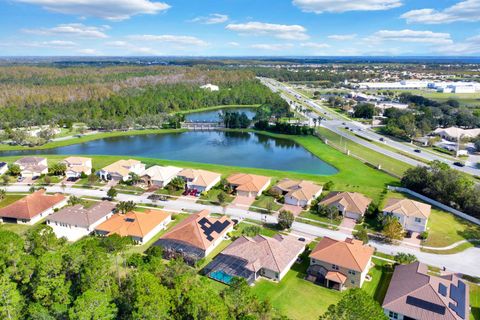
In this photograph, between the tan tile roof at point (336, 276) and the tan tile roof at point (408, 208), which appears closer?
the tan tile roof at point (336, 276)

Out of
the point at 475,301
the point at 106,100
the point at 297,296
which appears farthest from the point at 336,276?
the point at 106,100

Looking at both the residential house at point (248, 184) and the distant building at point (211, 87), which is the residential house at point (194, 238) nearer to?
the residential house at point (248, 184)

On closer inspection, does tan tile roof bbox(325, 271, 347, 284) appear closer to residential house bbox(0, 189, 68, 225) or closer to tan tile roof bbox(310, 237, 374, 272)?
tan tile roof bbox(310, 237, 374, 272)

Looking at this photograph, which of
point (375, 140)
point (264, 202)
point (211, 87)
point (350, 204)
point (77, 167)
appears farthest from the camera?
point (211, 87)

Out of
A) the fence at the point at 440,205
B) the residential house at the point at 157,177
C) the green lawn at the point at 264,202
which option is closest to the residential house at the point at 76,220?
the residential house at the point at 157,177

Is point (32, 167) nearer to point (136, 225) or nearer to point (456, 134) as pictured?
point (136, 225)

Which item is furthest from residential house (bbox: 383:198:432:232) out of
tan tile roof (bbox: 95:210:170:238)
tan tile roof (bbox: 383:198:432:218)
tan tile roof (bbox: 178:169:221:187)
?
tan tile roof (bbox: 95:210:170:238)

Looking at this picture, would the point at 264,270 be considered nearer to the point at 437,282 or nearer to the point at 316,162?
the point at 437,282
